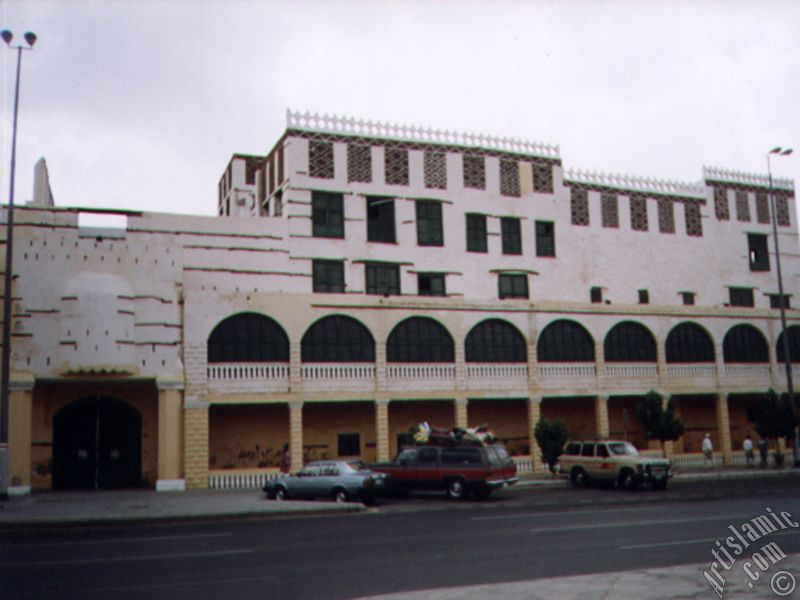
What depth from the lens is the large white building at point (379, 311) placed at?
98.3 feet

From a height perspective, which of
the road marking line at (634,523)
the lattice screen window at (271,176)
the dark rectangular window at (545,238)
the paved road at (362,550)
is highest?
the lattice screen window at (271,176)

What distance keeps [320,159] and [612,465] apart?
1811 centimetres

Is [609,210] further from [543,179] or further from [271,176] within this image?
[271,176]

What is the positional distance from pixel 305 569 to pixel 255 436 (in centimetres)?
2130

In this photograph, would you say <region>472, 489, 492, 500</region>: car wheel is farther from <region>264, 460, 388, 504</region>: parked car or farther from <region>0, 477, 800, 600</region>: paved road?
<region>264, 460, 388, 504</region>: parked car

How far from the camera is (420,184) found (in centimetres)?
3716

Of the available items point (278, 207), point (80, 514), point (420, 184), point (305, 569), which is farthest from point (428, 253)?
point (305, 569)

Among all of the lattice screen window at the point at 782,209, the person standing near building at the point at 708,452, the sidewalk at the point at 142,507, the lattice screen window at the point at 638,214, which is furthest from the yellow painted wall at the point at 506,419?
the lattice screen window at the point at 782,209

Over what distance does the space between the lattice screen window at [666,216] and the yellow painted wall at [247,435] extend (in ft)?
75.7

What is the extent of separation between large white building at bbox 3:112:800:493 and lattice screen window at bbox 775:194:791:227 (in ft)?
0.41

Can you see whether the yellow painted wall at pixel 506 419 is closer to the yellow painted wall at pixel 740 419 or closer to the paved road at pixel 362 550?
the yellow painted wall at pixel 740 419

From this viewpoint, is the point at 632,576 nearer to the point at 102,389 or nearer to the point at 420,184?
the point at 102,389

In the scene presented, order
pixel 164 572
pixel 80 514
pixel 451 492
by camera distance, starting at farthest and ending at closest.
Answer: pixel 451 492, pixel 80 514, pixel 164 572

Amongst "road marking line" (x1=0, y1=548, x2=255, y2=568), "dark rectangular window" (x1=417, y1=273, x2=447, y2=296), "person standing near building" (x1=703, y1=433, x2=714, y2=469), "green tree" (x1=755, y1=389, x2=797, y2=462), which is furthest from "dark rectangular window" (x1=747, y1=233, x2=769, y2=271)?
"road marking line" (x1=0, y1=548, x2=255, y2=568)
